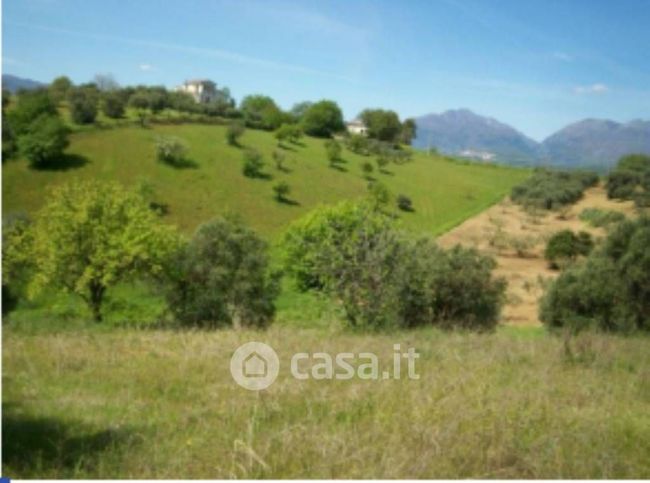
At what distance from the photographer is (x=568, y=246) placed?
30109mm

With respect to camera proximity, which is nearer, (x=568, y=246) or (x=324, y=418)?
(x=324, y=418)

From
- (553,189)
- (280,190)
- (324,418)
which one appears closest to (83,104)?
(280,190)

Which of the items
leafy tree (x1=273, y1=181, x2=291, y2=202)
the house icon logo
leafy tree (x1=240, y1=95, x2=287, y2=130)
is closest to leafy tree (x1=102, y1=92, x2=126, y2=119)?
leafy tree (x1=273, y1=181, x2=291, y2=202)

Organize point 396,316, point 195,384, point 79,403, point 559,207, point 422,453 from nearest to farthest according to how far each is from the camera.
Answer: point 422,453
point 79,403
point 195,384
point 396,316
point 559,207

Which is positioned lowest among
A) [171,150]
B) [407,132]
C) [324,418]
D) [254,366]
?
[254,366]

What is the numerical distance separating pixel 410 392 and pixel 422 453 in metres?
1.09

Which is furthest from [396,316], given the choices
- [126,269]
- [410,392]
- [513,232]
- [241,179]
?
[241,179]

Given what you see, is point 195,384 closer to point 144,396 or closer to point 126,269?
point 144,396

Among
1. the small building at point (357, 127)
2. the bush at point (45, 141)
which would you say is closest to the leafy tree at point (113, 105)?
the bush at point (45, 141)

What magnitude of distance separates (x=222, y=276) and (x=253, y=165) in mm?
26778

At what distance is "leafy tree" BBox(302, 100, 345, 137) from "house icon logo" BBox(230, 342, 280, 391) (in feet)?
146

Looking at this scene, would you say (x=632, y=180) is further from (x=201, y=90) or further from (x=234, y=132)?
(x=234, y=132)

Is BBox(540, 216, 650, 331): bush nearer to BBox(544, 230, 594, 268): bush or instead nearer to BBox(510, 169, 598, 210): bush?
Answer: BBox(544, 230, 594, 268): bush

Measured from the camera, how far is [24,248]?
20078mm
